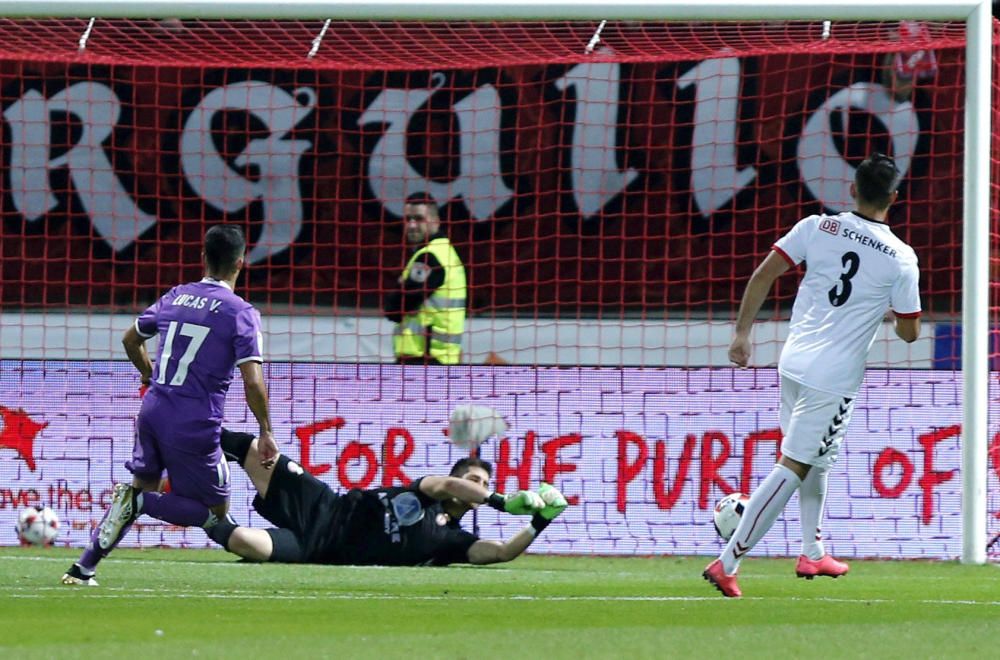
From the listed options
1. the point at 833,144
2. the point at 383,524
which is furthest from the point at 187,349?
the point at 833,144

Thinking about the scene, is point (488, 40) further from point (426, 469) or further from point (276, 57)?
point (426, 469)

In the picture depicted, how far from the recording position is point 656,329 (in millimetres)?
11211

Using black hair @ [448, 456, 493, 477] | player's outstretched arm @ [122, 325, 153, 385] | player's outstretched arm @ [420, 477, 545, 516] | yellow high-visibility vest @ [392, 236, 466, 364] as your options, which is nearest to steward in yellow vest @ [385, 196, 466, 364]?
yellow high-visibility vest @ [392, 236, 466, 364]

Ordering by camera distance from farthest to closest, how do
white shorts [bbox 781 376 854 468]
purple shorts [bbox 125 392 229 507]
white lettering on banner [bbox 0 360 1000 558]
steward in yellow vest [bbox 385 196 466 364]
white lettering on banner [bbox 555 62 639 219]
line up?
white lettering on banner [bbox 555 62 639 219]
steward in yellow vest [bbox 385 196 466 364]
white lettering on banner [bbox 0 360 1000 558]
purple shorts [bbox 125 392 229 507]
white shorts [bbox 781 376 854 468]

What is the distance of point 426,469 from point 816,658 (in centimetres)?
481

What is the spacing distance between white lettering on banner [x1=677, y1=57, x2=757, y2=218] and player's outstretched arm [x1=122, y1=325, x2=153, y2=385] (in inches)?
194

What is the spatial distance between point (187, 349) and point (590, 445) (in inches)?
113

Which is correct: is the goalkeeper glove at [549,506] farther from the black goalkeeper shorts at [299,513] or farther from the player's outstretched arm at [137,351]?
the player's outstretched arm at [137,351]

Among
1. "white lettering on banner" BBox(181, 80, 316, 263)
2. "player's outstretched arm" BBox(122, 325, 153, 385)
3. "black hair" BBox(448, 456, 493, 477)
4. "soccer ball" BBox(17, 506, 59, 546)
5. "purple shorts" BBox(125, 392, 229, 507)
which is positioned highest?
"white lettering on banner" BBox(181, 80, 316, 263)

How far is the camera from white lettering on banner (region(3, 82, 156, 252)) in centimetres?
1188

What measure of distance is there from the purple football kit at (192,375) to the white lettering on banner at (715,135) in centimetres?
498

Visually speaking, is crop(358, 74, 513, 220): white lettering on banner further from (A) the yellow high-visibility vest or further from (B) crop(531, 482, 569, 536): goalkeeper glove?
(B) crop(531, 482, 569, 536): goalkeeper glove

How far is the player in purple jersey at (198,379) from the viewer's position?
699 centimetres

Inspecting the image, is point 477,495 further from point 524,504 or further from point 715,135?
point 715,135
